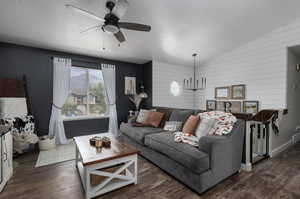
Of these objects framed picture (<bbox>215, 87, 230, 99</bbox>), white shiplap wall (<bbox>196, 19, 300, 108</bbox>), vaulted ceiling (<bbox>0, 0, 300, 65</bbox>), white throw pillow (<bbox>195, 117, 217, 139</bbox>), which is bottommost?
white throw pillow (<bbox>195, 117, 217, 139</bbox>)

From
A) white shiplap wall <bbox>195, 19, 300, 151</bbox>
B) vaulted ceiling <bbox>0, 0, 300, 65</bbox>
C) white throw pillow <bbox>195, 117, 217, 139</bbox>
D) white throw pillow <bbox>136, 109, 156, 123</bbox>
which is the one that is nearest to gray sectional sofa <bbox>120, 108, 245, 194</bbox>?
white throw pillow <bbox>195, 117, 217, 139</bbox>

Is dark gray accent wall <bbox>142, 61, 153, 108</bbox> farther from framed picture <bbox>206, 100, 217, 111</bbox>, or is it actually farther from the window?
framed picture <bbox>206, 100, 217, 111</bbox>

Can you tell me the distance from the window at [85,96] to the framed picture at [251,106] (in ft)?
13.7

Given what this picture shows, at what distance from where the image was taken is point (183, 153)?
1844 mm

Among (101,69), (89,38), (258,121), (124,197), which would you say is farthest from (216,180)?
(101,69)

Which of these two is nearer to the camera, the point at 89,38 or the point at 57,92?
the point at 89,38

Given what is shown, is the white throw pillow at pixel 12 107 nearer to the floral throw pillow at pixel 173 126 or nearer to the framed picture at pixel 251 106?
the floral throw pillow at pixel 173 126

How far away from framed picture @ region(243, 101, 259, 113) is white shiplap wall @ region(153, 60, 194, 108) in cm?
187

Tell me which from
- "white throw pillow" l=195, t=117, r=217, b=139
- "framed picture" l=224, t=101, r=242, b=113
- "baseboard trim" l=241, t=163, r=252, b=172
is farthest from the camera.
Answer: "framed picture" l=224, t=101, r=242, b=113

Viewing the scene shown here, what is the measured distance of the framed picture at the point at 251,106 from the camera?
3.68 metres

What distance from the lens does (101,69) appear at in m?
4.17

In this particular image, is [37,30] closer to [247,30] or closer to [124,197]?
[124,197]

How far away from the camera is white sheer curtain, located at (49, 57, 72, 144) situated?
3492 mm

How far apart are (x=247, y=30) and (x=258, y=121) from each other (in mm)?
2153
